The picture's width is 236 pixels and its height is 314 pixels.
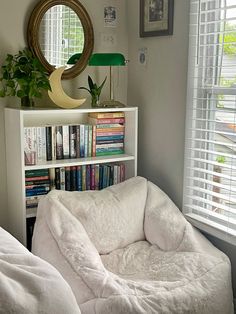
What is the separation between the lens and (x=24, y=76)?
2.52 meters

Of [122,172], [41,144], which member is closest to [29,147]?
[41,144]

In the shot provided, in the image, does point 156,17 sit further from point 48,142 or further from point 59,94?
point 48,142

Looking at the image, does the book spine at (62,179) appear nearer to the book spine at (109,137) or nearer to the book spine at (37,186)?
the book spine at (37,186)

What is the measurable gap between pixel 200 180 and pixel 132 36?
1.14 meters

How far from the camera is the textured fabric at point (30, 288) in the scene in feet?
4.36

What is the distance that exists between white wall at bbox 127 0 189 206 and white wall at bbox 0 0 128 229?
6 centimetres

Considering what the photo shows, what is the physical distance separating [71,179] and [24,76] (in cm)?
69

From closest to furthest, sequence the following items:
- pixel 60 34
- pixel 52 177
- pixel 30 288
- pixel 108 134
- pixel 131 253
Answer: pixel 30 288 → pixel 131 253 → pixel 52 177 → pixel 60 34 → pixel 108 134

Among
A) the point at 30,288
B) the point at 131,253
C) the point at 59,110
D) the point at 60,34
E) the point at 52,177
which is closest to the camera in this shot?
the point at 30,288

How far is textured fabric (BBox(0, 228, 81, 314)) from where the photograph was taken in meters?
1.33

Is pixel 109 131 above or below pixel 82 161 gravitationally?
above

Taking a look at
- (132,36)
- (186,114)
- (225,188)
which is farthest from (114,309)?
(132,36)

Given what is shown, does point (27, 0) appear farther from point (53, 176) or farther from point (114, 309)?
point (114, 309)

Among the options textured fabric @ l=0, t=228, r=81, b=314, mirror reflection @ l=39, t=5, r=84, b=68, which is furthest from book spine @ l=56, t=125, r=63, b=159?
textured fabric @ l=0, t=228, r=81, b=314
